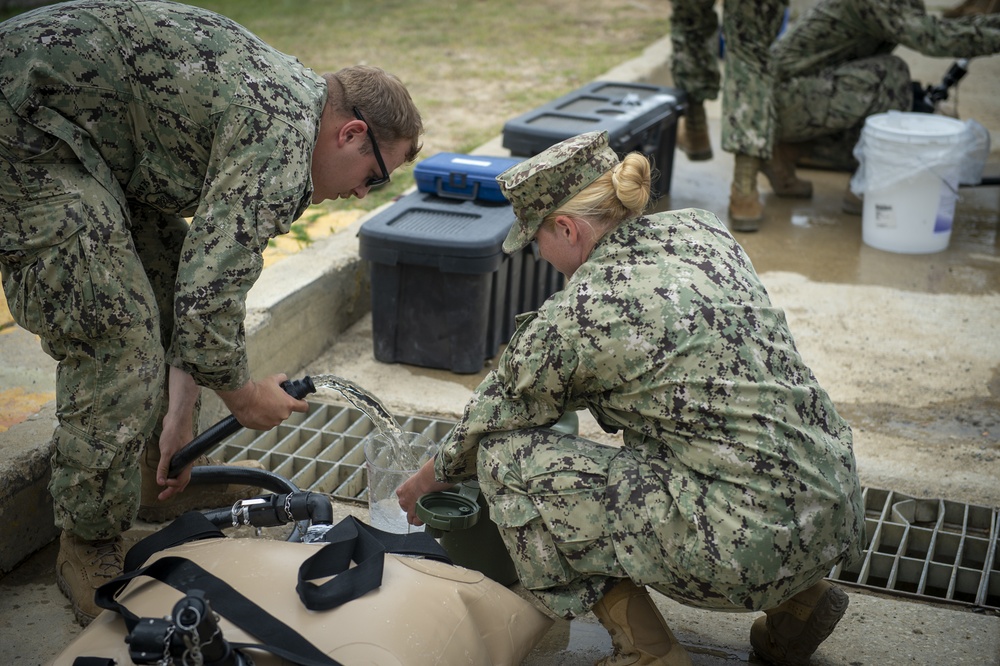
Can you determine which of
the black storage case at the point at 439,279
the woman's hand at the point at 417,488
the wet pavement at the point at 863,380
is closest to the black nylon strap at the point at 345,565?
the woman's hand at the point at 417,488

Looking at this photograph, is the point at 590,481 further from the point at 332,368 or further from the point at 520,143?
the point at 520,143

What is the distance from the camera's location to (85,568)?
2.62 meters

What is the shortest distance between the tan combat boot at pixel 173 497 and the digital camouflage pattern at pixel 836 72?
13.9 feet

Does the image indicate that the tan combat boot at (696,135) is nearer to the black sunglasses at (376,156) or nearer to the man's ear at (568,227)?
the black sunglasses at (376,156)

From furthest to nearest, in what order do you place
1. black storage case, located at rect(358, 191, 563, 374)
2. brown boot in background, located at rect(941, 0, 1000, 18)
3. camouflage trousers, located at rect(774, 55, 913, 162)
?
brown boot in background, located at rect(941, 0, 1000, 18) < camouflage trousers, located at rect(774, 55, 913, 162) < black storage case, located at rect(358, 191, 563, 374)

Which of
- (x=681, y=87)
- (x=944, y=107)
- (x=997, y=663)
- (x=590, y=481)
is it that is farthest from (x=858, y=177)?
(x=590, y=481)

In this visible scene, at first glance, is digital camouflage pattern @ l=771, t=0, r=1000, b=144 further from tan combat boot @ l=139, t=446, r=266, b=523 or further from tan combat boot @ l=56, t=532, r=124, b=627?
tan combat boot @ l=56, t=532, r=124, b=627

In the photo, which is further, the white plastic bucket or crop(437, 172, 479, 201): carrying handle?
the white plastic bucket

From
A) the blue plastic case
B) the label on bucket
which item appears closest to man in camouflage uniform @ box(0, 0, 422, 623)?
the blue plastic case

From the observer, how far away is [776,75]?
19.7ft

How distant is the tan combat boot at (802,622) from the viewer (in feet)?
7.89

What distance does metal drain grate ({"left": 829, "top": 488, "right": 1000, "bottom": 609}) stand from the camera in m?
2.92

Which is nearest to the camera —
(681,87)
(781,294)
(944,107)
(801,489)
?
(801,489)

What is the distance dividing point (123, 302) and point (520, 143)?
3.05m
